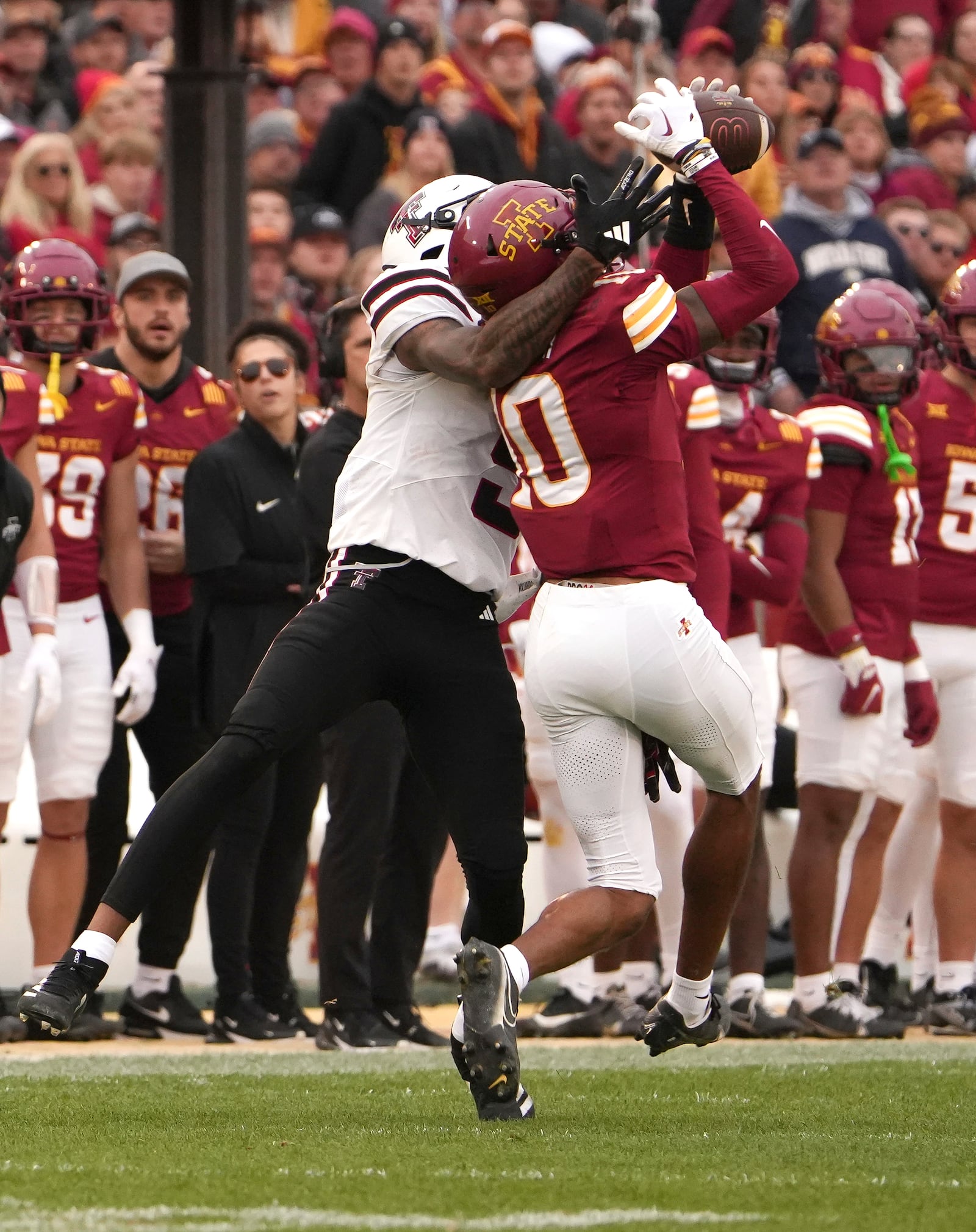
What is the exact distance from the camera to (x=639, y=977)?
720 cm

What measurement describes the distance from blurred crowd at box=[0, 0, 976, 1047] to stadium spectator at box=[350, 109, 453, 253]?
0.02m

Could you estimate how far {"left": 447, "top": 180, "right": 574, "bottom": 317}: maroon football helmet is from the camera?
4.64m

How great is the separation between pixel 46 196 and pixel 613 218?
18.5ft

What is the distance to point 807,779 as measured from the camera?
7.11 meters

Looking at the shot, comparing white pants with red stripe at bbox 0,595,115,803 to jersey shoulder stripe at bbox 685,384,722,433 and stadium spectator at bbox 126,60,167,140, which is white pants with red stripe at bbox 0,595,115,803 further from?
stadium spectator at bbox 126,60,167,140

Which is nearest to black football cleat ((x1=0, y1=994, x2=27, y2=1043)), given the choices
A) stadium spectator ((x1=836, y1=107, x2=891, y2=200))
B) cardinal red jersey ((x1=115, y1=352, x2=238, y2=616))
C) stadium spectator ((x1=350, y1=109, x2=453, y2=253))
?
cardinal red jersey ((x1=115, y1=352, x2=238, y2=616))

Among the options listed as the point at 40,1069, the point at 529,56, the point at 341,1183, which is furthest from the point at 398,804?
the point at 529,56

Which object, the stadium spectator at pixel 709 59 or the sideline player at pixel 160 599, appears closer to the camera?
the sideline player at pixel 160 599

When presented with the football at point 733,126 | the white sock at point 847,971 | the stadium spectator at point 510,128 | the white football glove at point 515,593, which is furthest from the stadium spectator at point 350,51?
the white football glove at point 515,593

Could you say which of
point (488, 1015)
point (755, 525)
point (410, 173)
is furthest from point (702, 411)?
point (410, 173)

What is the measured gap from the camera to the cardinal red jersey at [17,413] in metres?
6.54

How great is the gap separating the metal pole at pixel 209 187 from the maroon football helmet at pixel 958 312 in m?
2.54

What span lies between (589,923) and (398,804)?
2252 millimetres

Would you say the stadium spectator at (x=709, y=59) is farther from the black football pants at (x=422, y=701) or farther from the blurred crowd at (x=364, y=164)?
the black football pants at (x=422, y=701)
